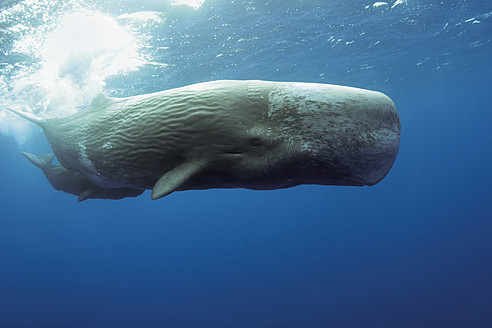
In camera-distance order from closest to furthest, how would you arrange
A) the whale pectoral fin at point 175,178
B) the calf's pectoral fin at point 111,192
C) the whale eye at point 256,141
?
the whale pectoral fin at point 175,178, the whale eye at point 256,141, the calf's pectoral fin at point 111,192

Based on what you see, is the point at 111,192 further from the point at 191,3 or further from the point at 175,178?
the point at 191,3

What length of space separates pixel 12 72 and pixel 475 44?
106ft

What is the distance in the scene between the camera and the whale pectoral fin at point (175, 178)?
1981 millimetres

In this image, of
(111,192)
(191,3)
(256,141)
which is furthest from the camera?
(191,3)

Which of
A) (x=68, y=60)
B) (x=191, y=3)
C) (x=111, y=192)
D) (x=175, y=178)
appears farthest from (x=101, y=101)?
(x=68, y=60)

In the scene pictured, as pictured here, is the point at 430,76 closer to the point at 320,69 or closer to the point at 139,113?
the point at 320,69

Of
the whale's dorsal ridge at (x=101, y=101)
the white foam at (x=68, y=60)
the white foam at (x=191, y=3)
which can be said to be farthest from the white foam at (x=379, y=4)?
the whale's dorsal ridge at (x=101, y=101)

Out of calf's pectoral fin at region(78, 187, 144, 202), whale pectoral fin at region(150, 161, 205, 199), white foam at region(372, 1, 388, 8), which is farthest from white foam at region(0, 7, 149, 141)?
whale pectoral fin at region(150, 161, 205, 199)

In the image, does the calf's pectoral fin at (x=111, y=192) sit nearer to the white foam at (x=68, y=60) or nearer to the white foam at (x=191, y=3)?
the white foam at (x=68, y=60)

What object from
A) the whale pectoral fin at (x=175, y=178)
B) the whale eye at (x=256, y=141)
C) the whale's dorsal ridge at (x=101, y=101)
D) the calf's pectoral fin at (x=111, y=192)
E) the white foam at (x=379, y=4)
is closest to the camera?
the whale pectoral fin at (x=175, y=178)

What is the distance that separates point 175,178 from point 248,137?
23.2 inches

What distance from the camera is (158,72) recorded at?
57.5ft

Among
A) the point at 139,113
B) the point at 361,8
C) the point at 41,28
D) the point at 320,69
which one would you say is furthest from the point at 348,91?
the point at 320,69

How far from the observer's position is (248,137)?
2188 mm
